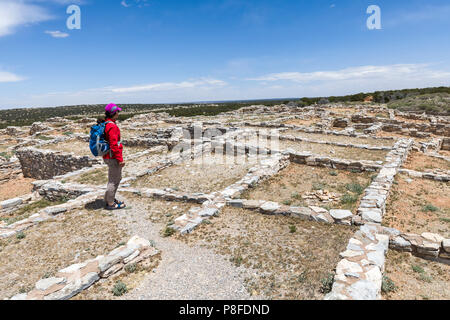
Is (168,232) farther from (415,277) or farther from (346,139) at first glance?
(346,139)

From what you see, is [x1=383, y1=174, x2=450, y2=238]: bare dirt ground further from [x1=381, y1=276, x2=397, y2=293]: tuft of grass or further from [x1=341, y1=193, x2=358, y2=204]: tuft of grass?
[x1=381, y1=276, x2=397, y2=293]: tuft of grass

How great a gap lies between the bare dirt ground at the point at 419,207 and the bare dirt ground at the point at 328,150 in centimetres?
280

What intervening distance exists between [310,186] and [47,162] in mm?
14855

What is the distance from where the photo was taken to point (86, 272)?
4.30m

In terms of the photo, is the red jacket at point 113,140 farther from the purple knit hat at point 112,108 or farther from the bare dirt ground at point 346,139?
the bare dirt ground at point 346,139

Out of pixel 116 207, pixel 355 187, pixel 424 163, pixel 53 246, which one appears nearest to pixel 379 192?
pixel 355 187

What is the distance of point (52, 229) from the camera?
6.47 meters

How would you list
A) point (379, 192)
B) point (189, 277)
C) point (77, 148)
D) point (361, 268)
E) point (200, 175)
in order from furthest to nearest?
point (77, 148) < point (200, 175) < point (379, 192) < point (189, 277) < point (361, 268)

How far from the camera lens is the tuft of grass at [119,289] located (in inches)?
159

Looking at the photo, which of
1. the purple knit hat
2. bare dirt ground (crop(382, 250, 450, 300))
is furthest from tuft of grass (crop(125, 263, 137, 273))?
bare dirt ground (crop(382, 250, 450, 300))

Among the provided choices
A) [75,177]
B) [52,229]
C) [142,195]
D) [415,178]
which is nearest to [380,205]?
[415,178]

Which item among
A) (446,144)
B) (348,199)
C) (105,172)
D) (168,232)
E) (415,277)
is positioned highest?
(446,144)

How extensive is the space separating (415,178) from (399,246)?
6.26 meters
